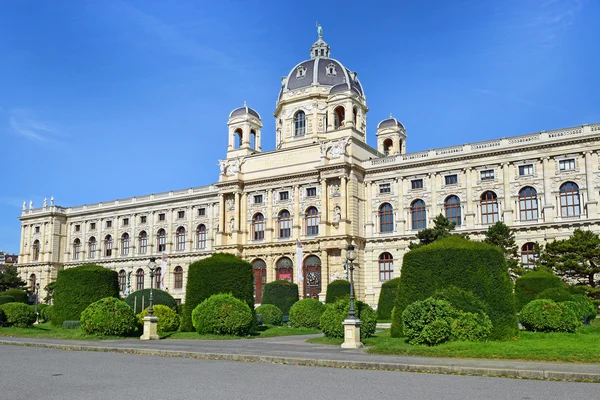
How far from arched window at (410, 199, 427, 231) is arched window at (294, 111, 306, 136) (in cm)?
1784

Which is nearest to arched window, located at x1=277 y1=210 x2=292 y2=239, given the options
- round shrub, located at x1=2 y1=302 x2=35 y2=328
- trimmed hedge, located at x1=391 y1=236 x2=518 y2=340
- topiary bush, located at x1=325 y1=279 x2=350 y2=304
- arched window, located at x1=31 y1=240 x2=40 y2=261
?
topiary bush, located at x1=325 y1=279 x2=350 y2=304

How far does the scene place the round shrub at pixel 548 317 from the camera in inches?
1005

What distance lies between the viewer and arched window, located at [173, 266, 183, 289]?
75688mm

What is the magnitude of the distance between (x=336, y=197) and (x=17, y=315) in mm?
33662

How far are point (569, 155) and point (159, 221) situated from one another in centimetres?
5208

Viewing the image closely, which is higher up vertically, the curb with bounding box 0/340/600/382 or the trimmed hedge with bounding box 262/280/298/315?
the trimmed hedge with bounding box 262/280/298/315

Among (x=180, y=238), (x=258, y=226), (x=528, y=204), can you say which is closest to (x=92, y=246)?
(x=180, y=238)

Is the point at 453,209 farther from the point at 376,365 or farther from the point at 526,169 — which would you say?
the point at 376,365

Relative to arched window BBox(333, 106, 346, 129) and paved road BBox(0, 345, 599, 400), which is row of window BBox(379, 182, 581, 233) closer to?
arched window BBox(333, 106, 346, 129)

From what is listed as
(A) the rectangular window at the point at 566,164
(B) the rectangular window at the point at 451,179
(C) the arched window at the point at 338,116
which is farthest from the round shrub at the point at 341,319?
(C) the arched window at the point at 338,116

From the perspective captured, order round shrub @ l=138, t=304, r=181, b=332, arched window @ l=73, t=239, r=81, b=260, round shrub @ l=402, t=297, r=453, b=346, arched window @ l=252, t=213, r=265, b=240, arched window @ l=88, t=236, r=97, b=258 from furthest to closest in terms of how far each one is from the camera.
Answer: arched window @ l=73, t=239, r=81, b=260
arched window @ l=88, t=236, r=97, b=258
arched window @ l=252, t=213, r=265, b=240
round shrub @ l=138, t=304, r=181, b=332
round shrub @ l=402, t=297, r=453, b=346

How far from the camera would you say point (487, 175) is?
55.2 meters

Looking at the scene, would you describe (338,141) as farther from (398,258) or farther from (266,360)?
(266,360)

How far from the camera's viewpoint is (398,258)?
2283 inches
